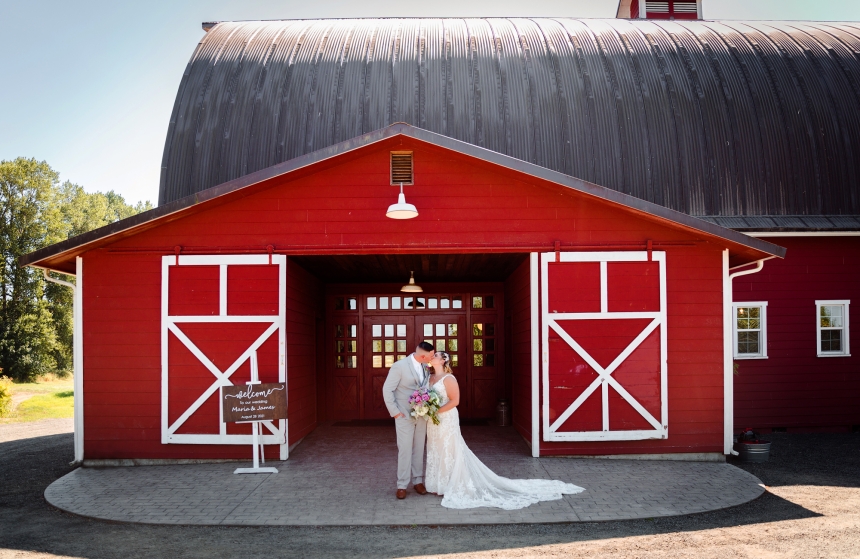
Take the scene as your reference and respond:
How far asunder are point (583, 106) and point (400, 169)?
6.63 m

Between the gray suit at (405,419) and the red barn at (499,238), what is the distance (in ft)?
7.92

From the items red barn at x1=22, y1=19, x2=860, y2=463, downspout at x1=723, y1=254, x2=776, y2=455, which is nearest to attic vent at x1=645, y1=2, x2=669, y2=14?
red barn at x1=22, y1=19, x2=860, y2=463

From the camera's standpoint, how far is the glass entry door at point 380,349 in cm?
1466

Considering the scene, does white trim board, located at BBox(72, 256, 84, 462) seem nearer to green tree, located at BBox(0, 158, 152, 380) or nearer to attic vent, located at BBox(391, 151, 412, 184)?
attic vent, located at BBox(391, 151, 412, 184)

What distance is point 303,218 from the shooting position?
9.78m

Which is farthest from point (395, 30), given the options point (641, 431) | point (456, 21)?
point (641, 431)

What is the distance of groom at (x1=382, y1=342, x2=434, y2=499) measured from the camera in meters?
7.77

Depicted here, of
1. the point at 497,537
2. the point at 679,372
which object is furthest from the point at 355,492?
the point at 679,372

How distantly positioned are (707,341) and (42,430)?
13.7m

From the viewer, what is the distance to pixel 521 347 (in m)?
11.8

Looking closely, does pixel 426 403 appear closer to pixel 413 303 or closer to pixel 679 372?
pixel 679 372

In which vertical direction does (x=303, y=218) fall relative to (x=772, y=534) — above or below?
above

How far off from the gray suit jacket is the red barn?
2.37m

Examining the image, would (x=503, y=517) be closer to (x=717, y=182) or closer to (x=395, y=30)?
(x=717, y=182)
